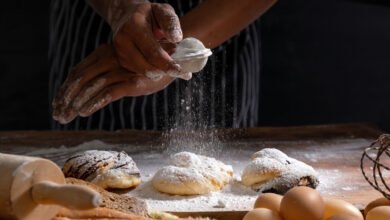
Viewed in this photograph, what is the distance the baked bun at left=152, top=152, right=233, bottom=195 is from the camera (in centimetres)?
166

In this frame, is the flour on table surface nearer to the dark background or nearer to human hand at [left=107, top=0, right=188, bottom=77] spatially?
human hand at [left=107, top=0, right=188, bottom=77]

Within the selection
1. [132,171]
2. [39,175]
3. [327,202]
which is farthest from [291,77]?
[39,175]

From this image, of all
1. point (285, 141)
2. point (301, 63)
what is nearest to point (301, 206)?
point (285, 141)

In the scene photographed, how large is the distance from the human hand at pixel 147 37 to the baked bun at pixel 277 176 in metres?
0.31

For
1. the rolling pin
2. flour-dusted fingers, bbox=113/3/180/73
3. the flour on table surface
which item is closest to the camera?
the rolling pin

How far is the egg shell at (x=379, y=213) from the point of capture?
4.19 feet

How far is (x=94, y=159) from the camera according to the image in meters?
1.76

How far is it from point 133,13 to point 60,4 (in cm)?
79

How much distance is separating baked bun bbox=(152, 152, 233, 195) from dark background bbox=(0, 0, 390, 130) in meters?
2.04

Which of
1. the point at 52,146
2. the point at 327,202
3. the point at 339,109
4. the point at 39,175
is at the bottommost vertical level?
the point at 339,109

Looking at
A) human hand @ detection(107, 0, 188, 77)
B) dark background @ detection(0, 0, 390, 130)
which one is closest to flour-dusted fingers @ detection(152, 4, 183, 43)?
human hand @ detection(107, 0, 188, 77)

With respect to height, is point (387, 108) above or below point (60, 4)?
below

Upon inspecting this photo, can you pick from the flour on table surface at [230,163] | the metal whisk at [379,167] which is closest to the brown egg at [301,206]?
the metal whisk at [379,167]

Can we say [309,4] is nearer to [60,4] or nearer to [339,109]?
[339,109]
